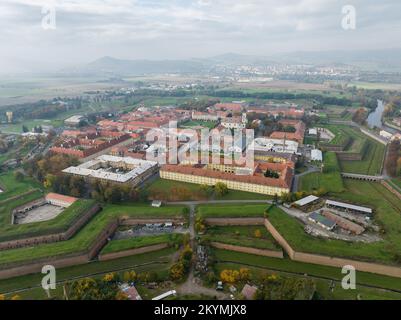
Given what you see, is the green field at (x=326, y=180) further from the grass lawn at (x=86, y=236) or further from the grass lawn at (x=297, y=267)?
the grass lawn at (x=86, y=236)

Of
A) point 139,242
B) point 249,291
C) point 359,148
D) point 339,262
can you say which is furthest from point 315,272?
point 359,148

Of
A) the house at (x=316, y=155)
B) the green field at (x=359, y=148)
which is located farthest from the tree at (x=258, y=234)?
the house at (x=316, y=155)

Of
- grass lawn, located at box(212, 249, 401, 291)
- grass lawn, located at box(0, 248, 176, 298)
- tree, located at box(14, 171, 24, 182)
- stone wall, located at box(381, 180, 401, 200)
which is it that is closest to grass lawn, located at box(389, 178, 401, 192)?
stone wall, located at box(381, 180, 401, 200)

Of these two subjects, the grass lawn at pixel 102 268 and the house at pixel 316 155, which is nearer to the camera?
the grass lawn at pixel 102 268

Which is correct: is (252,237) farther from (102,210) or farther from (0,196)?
(0,196)

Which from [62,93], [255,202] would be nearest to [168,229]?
[255,202]

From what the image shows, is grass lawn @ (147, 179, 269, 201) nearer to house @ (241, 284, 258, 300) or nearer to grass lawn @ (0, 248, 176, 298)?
grass lawn @ (0, 248, 176, 298)

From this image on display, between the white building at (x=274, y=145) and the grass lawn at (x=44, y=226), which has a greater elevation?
the white building at (x=274, y=145)
